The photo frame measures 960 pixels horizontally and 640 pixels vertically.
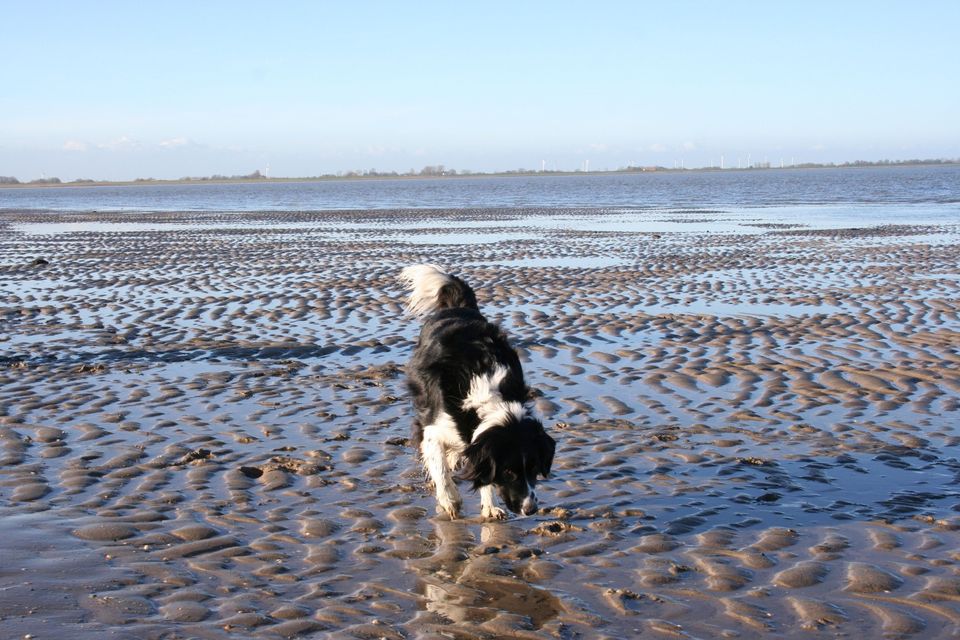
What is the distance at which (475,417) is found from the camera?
6168 millimetres

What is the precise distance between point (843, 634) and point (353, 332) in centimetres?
895

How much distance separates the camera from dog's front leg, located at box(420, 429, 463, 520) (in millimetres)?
6301

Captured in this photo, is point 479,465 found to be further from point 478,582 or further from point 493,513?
point 478,582

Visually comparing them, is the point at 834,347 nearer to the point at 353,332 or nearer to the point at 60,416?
the point at 353,332

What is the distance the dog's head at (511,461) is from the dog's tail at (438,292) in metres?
1.90

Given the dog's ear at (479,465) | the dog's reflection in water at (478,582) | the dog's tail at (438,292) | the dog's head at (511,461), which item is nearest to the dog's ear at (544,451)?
the dog's head at (511,461)

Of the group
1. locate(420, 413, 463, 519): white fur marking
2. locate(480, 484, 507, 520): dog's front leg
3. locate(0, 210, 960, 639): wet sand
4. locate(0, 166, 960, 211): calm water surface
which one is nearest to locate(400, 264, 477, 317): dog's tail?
locate(0, 210, 960, 639): wet sand

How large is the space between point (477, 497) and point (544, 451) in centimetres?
98

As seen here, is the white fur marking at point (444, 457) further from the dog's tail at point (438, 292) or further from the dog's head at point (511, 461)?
the dog's tail at point (438, 292)

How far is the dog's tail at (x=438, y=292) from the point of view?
7.83 metres

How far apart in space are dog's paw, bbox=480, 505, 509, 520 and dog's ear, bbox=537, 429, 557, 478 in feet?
1.42

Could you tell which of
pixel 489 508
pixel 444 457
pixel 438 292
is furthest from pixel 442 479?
pixel 438 292

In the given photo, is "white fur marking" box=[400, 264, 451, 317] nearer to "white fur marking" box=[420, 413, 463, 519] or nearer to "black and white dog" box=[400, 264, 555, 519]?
"black and white dog" box=[400, 264, 555, 519]

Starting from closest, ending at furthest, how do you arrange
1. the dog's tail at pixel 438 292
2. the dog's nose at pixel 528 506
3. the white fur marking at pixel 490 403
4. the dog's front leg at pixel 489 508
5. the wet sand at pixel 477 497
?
1. the wet sand at pixel 477 497
2. the dog's nose at pixel 528 506
3. the white fur marking at pixel 490 403
4. the dog's front leg at pixel 489 508
5. the dog's tail at pixel 438 292
